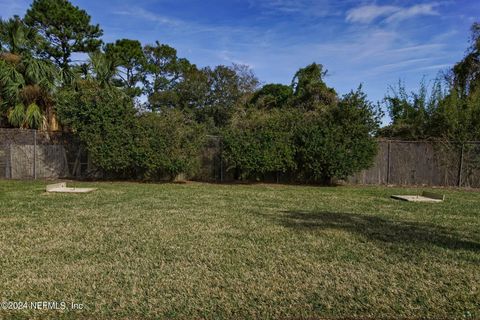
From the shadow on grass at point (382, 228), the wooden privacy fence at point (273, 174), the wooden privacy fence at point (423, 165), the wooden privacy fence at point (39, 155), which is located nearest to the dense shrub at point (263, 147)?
the wooden privacy fence at point (273, 174)

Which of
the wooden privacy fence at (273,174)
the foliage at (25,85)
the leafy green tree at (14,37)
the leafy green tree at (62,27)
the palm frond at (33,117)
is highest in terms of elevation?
the leafy green tree at (62,27)

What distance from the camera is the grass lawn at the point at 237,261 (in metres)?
3.09

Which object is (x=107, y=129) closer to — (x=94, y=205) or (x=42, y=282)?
(x=94, y=205)

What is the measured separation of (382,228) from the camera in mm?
6082

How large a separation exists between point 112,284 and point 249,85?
98.9 feet

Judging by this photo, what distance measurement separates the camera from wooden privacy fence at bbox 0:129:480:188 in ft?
43.9

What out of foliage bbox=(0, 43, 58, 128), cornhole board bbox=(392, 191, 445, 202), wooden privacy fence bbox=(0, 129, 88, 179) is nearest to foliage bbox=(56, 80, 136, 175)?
wooden privacy fence bbox=(0, 129, 88, 179)

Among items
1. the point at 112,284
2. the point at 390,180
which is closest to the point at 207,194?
the point at 112,284

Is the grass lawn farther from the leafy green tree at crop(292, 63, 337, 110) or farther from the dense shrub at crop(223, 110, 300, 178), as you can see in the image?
the leafy green tree at crop(292, 63, 337, 110)

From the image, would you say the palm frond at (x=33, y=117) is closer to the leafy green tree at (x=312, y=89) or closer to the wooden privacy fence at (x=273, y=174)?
the wooden privacy fence at (x=273, y=174)

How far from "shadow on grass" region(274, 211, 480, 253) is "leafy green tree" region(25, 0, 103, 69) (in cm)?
2322

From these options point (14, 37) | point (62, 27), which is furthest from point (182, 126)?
point (62, 27)

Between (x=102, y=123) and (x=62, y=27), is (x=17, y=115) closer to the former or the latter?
(x=102, y=123)

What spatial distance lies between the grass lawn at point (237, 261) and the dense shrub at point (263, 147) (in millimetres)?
5297
